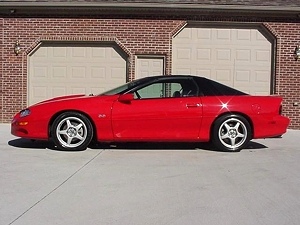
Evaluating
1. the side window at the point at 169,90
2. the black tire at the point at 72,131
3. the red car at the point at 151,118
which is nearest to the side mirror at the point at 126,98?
the red car at the point at 151,118

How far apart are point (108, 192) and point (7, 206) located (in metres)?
1.16

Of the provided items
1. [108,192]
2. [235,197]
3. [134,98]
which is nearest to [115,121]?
[134,98]

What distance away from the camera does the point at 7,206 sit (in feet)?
15.3

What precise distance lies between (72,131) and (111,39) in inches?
184

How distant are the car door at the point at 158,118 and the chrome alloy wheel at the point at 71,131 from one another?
0.57 meters

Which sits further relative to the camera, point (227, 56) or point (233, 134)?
point (227, 56)

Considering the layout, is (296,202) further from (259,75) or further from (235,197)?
(259,75)

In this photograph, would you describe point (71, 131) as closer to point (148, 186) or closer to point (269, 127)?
point (148, 186)

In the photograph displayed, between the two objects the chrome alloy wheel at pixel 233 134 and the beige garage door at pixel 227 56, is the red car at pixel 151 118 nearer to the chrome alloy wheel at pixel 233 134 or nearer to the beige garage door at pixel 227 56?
the chrome alloy wheel at pixel 233 134

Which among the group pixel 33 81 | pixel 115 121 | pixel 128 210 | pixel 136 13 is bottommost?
pixel 128 210

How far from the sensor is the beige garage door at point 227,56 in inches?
465

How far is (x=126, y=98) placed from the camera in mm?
7613

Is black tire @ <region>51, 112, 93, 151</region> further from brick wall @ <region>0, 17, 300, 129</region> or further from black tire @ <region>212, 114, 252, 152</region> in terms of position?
brick wall @ <region>0, 17, 300, 129</region>

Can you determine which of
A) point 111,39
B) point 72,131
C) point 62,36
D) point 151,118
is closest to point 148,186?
point 151,118
